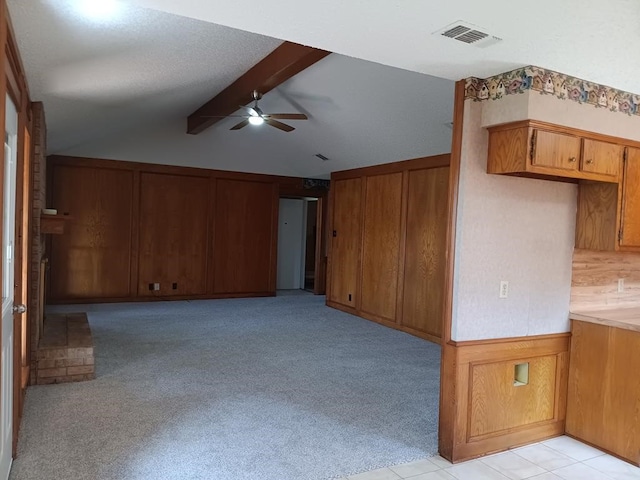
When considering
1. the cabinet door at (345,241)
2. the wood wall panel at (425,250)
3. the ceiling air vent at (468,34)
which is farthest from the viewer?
the cabinet door at (345,241)

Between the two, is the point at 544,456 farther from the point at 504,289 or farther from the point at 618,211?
the point at 618,211

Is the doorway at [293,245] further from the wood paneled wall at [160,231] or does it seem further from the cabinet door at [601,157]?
the cabinet door at [601,157]

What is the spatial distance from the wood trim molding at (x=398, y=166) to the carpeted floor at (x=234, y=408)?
84.8 inches

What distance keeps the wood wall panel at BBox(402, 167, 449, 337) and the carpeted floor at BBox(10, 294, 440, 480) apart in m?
0.36

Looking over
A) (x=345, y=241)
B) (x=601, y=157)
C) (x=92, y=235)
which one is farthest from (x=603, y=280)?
(x=92, y=235)

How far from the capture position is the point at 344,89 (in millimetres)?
5129

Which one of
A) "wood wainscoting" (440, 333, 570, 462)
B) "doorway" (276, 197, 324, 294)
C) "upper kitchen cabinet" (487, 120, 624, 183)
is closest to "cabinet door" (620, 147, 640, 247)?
"upper kitchen cabinet" (487, 120, 624, 183)

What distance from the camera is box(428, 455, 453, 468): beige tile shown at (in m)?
2.76

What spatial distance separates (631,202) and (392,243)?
11.9 feet

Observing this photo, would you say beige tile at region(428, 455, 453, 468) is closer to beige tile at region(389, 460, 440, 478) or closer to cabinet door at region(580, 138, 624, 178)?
beige tile at region(389, 460, 440, 478)

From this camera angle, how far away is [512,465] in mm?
2779

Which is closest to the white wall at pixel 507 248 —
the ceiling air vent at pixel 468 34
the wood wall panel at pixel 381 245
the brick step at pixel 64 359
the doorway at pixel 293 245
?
the ceiling air vent at pixel 468 34

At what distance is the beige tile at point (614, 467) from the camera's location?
272cm

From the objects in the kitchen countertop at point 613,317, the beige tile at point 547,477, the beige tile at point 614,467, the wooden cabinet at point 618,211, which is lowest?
the beige tile at point 614,467
